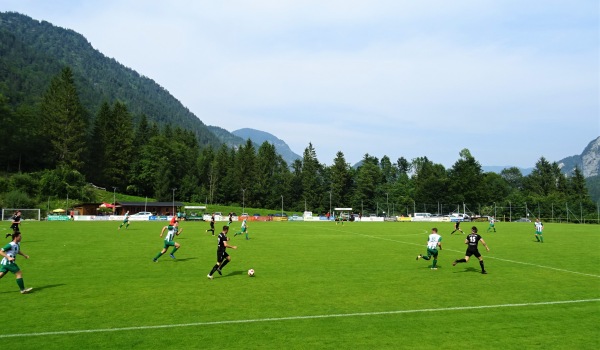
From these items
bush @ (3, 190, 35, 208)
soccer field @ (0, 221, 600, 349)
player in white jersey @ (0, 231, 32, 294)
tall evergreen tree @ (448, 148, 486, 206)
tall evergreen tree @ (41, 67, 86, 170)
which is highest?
tall evergreen tree @ (41, 67, 86, 170)

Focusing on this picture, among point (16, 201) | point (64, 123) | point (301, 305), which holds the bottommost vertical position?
point (301, 305)

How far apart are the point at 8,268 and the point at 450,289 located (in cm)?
1529

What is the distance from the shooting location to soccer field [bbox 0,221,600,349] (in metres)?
9.62

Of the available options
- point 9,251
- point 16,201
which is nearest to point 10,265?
point 9,251

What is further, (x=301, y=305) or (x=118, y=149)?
(x=118, y=149)

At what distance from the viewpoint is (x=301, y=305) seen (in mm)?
12812

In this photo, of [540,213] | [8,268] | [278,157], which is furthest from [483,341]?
[278,157]

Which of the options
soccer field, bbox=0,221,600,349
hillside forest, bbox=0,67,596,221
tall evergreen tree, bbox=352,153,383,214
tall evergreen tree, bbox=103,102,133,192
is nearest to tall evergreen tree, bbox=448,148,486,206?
hillside forest, bbox=0,67,596,221

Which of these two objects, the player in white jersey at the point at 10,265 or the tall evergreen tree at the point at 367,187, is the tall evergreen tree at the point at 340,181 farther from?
the player in white jersey at the point at 10,265

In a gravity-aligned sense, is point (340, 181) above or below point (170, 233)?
above

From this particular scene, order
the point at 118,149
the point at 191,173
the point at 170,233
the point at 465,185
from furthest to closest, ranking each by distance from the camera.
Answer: the point at 191,173 < the point at 465,185 < the point at 118,149 < the point at 170,233

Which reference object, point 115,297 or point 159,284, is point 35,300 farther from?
point 159,284

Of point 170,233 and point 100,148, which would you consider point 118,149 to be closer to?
point 100,148

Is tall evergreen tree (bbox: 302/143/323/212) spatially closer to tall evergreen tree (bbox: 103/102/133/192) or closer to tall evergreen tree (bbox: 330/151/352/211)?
tall evergreen tree (bbox: 330/151/352/211)
